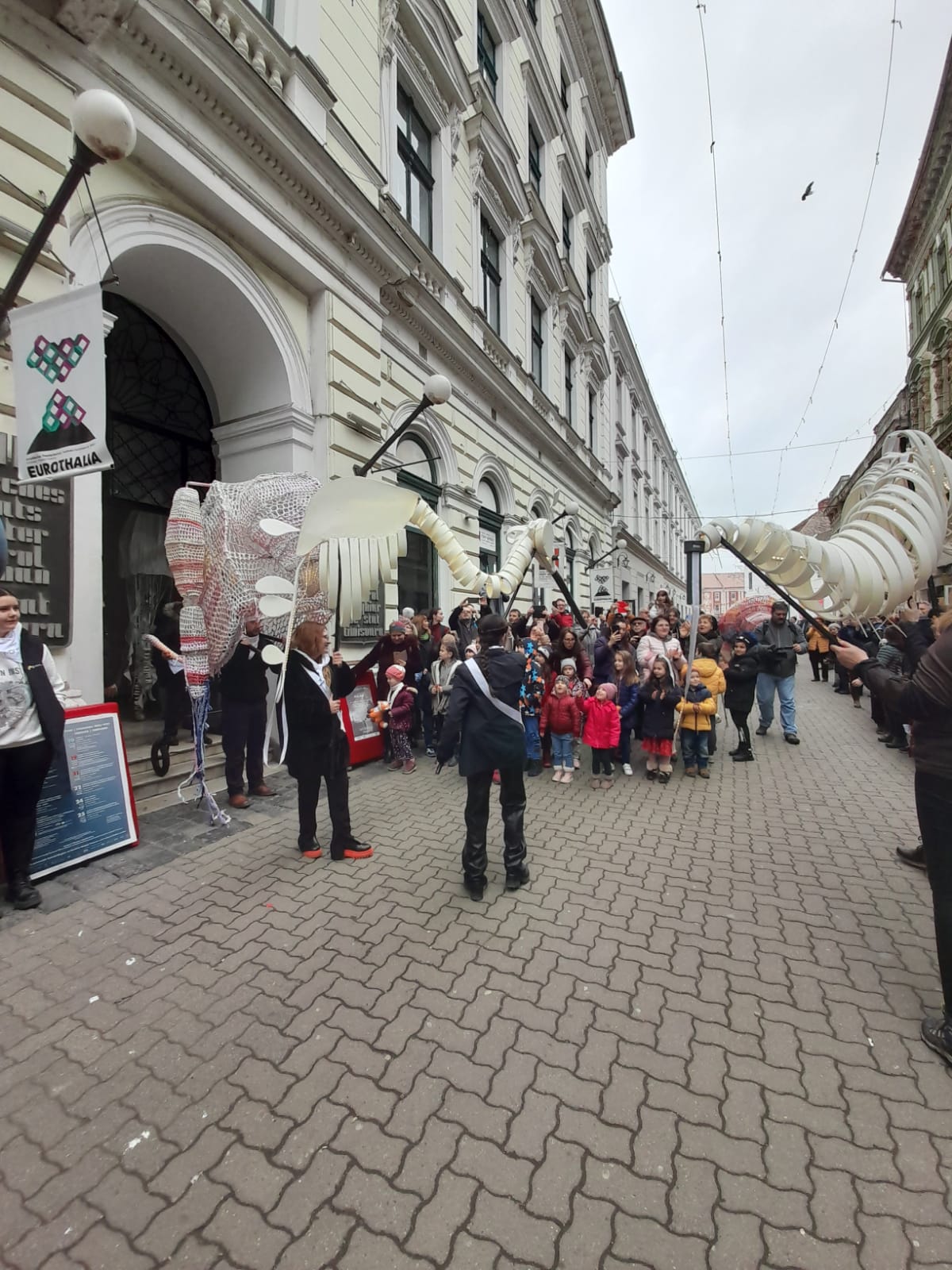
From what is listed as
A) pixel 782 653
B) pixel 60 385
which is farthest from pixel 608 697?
pixel 60 385

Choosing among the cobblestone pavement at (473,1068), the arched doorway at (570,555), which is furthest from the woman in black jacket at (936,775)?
the arched doorway at (570,555)

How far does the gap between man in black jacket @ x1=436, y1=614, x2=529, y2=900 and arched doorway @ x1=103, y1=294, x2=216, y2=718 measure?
536cm

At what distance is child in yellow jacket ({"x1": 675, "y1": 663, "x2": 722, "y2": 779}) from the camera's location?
625 cm

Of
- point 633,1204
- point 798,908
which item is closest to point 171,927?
point 633,1204

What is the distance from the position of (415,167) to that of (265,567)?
10.4 m

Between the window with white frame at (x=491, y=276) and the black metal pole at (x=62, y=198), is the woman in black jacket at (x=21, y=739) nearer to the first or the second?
the black metal pole at (x=62, y=198)

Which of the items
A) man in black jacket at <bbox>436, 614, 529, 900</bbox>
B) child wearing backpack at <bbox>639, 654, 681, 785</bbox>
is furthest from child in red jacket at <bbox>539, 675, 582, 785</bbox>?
man in black jacket at <bbox>436, 614, 529, 900</bbox>

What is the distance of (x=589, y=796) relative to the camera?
5.73 m

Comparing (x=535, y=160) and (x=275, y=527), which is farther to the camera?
(x=535, y=160)

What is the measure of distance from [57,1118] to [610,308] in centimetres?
2983

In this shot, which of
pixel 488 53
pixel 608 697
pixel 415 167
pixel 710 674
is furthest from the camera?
pixel 488 53

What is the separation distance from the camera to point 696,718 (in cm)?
626

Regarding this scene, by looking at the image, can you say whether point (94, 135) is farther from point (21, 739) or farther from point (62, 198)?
point (21, 739)

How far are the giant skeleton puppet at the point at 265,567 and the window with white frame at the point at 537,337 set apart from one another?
13928 millimetres
